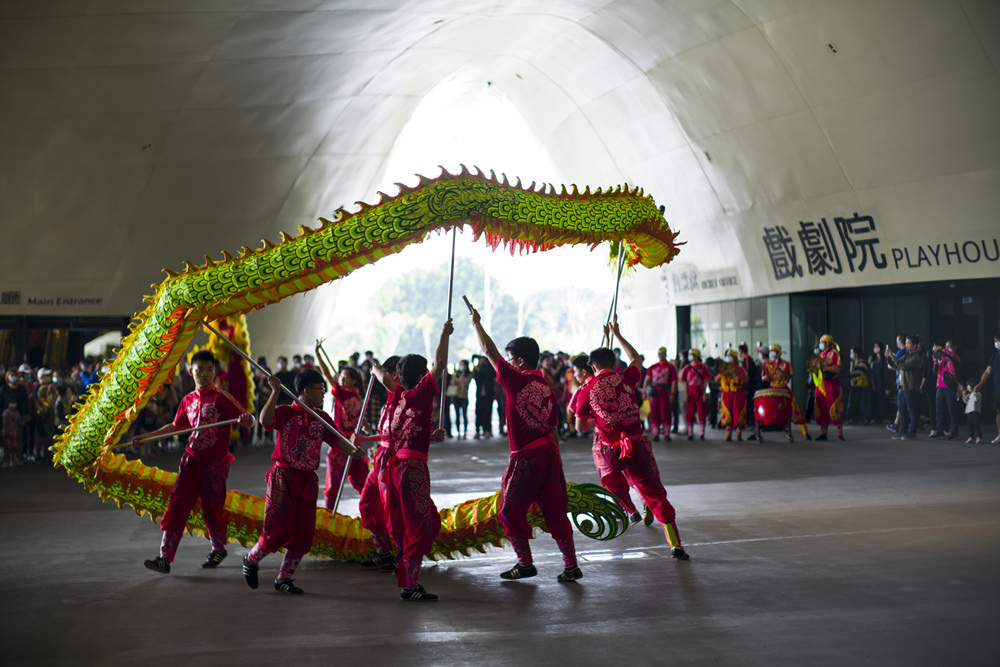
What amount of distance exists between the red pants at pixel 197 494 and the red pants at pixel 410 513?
1.57m

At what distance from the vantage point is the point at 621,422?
729 cm

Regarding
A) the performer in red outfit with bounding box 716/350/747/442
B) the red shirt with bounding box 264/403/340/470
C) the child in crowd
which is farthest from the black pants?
the red shirt with bounding box 264/403/340/470

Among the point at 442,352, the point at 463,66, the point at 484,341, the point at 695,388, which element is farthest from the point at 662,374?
the point at 463,66

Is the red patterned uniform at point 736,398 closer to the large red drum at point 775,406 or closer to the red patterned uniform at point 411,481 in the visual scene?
the large red drum at point 775,406

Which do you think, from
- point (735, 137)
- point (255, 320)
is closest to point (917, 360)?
point (735, 137)

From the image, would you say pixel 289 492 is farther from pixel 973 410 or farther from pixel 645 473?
pixel 973 410

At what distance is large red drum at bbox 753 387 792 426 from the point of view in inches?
650

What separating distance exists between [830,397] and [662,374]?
300cm

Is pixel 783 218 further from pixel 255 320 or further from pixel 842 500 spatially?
pixel 255 320

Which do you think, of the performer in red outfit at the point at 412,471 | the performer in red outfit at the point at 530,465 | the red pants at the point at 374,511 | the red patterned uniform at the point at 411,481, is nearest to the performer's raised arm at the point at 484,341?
the performer in red outfit at the point at 530,465

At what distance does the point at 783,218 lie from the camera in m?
19.7

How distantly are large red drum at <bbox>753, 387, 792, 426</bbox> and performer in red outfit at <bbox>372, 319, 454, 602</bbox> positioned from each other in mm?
11647

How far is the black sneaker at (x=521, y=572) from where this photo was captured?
645 centimetres

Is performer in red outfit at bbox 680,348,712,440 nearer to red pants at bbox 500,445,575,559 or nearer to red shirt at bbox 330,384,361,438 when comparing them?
red shirt at bbox 330,384,361,438
